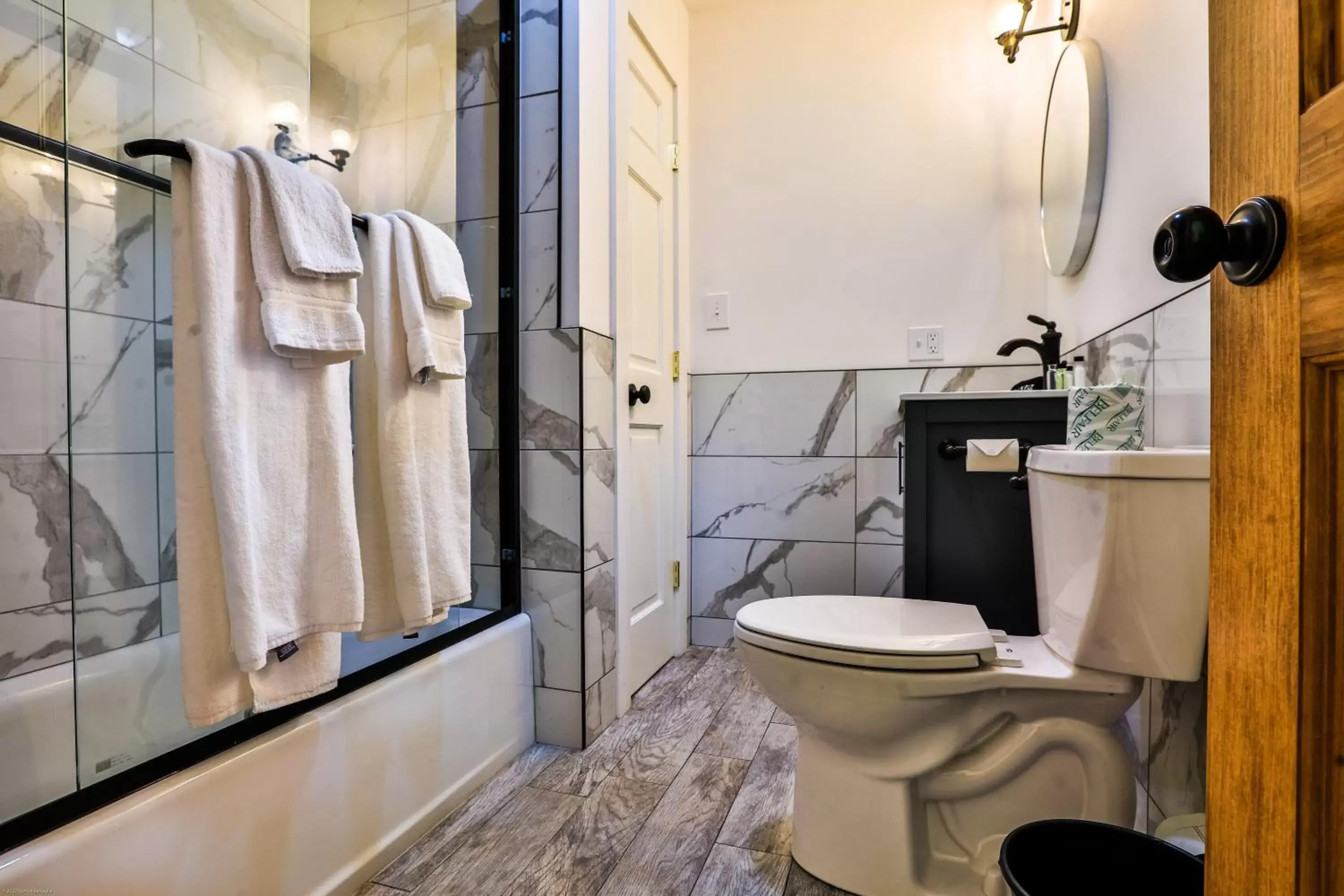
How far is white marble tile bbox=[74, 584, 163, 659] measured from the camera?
944 millimetres

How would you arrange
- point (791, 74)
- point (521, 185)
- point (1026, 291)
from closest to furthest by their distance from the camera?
point (521, 185)
point (1026, 291)
point (791, 74)

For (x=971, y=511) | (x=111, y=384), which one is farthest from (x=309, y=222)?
(x=971, y=511)

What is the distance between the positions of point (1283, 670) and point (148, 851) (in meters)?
1.12

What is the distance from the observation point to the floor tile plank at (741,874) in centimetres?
103

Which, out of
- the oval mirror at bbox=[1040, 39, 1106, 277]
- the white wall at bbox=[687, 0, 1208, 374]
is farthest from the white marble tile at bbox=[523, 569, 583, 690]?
the oval mirror at bbox=[1040, 39, 1106, 277]

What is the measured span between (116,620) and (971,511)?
162cm

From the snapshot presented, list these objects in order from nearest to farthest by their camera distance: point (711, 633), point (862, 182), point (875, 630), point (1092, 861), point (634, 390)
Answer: point (1092, 861), point (875, 630), point (634, 390), point (862, 182), point (711, 633)

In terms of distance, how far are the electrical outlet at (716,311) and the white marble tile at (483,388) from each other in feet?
2.84

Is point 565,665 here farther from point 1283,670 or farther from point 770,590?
point 1283,670

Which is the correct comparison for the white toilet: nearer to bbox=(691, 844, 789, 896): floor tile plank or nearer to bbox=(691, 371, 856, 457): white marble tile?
bbox=(691, 844, 789, 896): floor tile plank

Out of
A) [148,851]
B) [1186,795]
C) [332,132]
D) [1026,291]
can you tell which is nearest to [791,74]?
[1026,291]

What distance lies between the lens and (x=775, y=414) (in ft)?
6.93

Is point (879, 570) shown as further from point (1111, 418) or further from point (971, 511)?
point (1111, 418)

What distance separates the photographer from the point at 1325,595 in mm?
328
